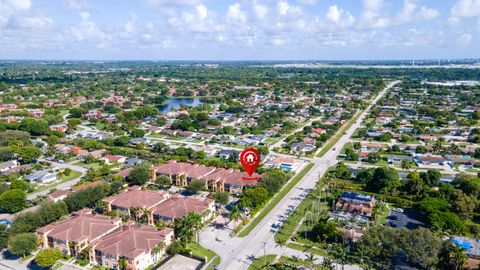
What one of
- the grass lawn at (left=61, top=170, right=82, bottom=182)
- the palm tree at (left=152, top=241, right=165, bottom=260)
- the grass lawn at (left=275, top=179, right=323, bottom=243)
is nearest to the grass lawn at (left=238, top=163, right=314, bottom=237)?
the grass lawn at (left=275, top=179, right=323, bottom=243)

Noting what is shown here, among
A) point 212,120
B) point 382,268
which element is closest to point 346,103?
point 212,120

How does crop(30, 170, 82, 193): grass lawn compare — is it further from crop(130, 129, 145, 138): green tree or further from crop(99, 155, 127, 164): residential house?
crop(130, 129, 145, 138): green tree

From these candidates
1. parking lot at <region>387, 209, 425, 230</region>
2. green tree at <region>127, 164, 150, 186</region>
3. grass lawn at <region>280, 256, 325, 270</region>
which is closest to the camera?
grass lawn at <region>280, 256, 325, 270</region>

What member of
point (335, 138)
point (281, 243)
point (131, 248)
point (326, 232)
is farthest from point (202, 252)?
point (335, 138)

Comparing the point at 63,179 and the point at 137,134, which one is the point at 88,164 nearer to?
the point at 63,179

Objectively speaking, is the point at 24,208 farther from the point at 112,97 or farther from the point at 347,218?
the point at 112,97
